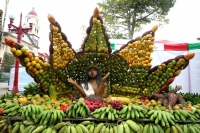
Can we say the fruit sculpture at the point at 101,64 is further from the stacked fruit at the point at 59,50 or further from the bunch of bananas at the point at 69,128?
the bunch of bananas at the point at 69,128

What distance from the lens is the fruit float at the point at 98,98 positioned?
288 centimetres

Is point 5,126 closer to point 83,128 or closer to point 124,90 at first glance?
point 83,128

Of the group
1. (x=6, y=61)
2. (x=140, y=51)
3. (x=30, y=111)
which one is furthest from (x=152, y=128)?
(x=6, y=61)

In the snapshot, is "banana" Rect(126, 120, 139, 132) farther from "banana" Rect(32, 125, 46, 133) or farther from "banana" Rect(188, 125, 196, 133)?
"banana" Rect(32, 125, 46, 133)

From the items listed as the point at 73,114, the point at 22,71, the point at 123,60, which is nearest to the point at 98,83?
the point at 123,60

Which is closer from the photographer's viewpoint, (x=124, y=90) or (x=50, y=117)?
(x=50, y=117)

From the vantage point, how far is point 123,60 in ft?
15.5

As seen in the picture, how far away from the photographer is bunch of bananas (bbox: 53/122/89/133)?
269cm

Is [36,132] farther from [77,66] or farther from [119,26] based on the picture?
[119,26]

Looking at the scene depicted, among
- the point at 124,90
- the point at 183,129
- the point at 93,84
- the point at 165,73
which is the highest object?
the point at 165,73

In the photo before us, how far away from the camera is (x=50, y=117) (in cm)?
282

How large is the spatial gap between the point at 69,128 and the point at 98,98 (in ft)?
4.16

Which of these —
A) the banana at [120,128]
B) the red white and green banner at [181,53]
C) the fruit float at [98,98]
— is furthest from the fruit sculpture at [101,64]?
the red white and green banner at [181,53]

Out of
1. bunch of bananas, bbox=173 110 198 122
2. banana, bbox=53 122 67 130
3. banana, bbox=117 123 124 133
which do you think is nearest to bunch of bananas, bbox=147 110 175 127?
bunch of bananas, bbox=173 110 198 122
